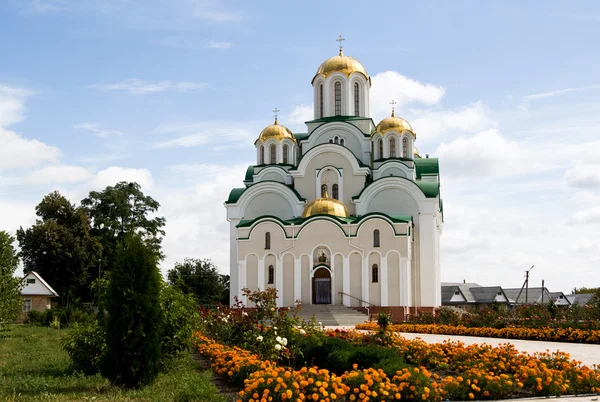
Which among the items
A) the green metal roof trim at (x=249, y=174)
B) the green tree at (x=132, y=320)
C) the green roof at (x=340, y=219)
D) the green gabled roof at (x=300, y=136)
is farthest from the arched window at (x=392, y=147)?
the green tree at (x=132, y=320)

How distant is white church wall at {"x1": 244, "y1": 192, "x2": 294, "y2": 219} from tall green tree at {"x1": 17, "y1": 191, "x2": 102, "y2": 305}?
10.7 m

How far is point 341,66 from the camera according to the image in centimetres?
3800

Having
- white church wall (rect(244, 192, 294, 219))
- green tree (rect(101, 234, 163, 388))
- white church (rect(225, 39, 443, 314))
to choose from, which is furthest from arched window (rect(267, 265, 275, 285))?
green tree (rect(101, 234, 163, 388))

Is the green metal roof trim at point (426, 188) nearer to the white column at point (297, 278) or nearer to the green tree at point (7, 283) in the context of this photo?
the white column at point (297, 278)

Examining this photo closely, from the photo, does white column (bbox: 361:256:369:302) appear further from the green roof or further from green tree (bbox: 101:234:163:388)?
green tree (bbox: 101:234:163:388)

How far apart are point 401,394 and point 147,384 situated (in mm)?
3643

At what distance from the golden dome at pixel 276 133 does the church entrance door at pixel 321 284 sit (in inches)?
356

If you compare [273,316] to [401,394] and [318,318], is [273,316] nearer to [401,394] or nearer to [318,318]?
[401,394]

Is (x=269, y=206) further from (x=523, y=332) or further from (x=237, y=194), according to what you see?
(x=523, y=332)

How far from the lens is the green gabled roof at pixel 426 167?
3816 centimetres

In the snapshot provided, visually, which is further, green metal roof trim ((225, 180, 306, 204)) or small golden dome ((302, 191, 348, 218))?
green metal roof trim ((225, 180, 306, 204))

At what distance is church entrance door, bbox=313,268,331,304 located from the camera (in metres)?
32.6

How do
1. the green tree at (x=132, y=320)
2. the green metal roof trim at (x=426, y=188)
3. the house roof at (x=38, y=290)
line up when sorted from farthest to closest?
the house roof at (x=38, y=290) < the green metal roof trim at (x=426, y=188) < the green tree at (x=132, y=320)

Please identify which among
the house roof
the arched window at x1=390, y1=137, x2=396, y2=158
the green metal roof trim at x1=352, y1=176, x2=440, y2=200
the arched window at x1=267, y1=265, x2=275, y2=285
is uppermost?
the arched window at x1=390, y1=137, x2=396, y2=158
